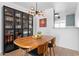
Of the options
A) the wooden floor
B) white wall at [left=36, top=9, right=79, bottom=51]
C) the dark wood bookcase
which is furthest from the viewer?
the dark wood bookcase

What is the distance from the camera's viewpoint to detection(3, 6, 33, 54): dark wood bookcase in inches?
90.7

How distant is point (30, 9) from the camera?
7.92ft

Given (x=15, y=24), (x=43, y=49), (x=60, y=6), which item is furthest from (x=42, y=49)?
(x=60, y=6)

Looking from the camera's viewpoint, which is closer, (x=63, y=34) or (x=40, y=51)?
(x=40, y=51)

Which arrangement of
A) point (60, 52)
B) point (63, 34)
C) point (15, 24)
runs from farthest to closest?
point (15, 24)
point (63, 34)
point (60, 52)

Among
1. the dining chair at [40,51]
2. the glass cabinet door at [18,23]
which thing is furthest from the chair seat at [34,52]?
the glass cabinet door at [18,23]

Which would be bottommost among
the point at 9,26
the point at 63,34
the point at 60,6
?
the point at 63,34

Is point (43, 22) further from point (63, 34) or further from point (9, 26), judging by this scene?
point (9, 26)

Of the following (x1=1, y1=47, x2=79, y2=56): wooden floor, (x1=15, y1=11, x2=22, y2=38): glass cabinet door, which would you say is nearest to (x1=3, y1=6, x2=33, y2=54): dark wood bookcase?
A: (x1=15, y1=11, x2=22, y2=38): glass cabinet door

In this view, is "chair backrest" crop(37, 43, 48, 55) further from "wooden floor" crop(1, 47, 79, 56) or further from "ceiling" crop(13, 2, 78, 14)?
"ceiling" crop(13, 2, 78, 14)

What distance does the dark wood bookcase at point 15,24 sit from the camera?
2.30 m

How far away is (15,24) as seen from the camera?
2352 millimetres

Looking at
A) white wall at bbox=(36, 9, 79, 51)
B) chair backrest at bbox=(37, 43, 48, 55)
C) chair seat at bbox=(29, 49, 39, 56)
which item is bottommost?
chair seat at bbox=(29, 49, 39, 56)

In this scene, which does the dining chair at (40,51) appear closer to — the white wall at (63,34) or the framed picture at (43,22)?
the white wall at (63,34)
